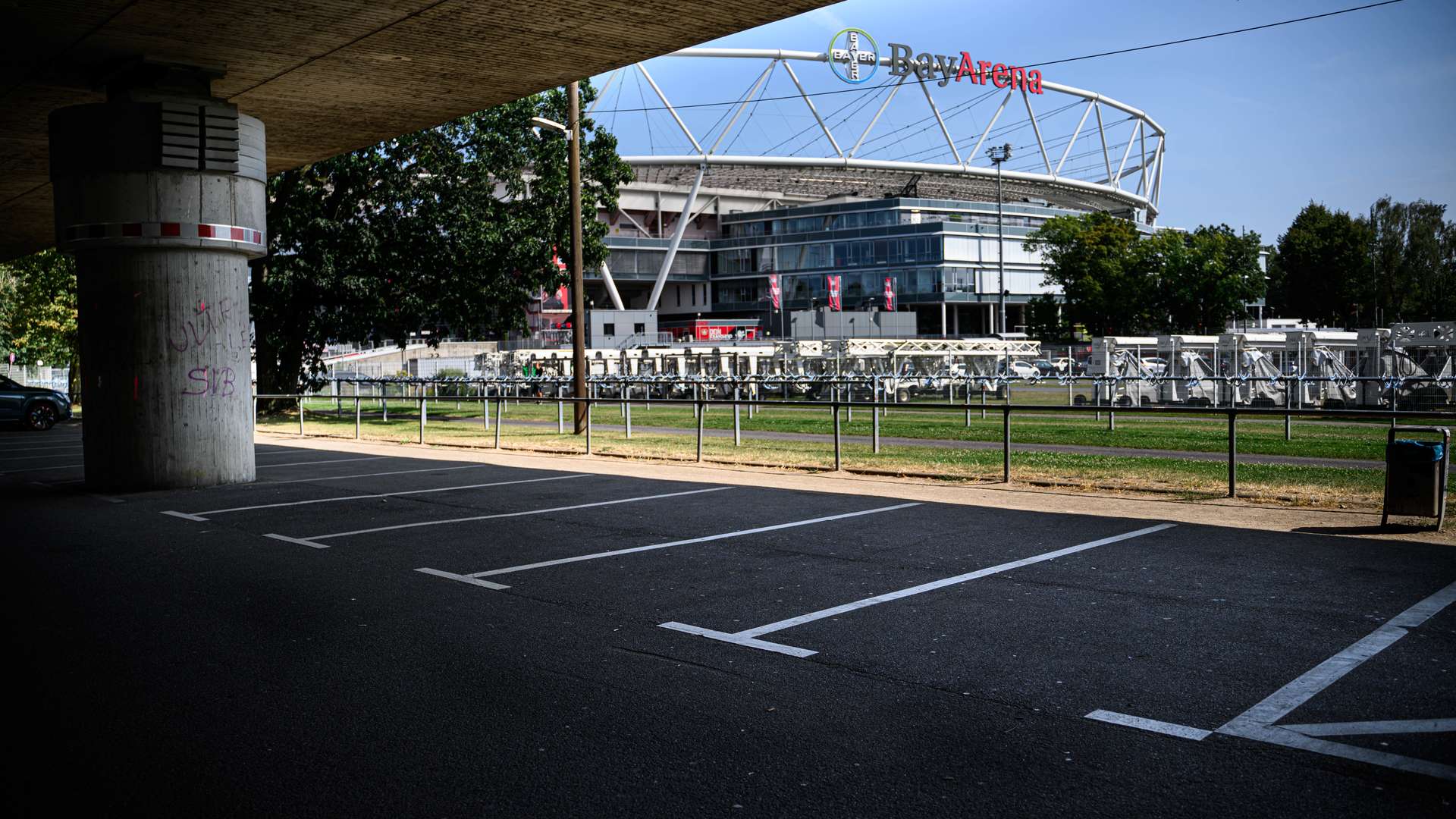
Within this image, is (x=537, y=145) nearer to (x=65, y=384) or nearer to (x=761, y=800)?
(x=761, y=800)

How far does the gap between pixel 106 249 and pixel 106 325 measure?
943 millimetres

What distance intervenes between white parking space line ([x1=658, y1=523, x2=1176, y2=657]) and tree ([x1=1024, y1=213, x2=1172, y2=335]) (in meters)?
61.6

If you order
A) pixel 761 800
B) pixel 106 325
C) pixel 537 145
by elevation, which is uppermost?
pixel 537 145

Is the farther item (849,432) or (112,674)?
(849,432)

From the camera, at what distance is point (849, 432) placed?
2583 centimetres

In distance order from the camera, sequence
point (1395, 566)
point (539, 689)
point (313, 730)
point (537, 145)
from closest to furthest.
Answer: point (313, 730) → point (539, 689) → point (1395, 566) → point (537, 145)

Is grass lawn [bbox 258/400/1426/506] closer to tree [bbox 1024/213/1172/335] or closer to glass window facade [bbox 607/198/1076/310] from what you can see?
tree [bbox 1024/213/1172/335]

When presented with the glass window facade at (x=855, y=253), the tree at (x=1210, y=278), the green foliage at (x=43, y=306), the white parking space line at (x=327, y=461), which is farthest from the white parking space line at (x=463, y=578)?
the glass window facade at (x=855, y=253)

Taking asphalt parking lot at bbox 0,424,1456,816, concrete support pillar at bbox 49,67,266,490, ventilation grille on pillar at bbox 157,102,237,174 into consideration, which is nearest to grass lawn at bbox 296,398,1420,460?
asphalt parking lot at bbox 0,424,1456,816

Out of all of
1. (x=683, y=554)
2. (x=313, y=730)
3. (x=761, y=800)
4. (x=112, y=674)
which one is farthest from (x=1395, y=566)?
(x=112, y=674)

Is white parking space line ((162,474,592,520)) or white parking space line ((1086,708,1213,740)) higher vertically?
white parking space line ((1086,708,1213,740))

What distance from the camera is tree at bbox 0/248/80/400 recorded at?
46.0 metres

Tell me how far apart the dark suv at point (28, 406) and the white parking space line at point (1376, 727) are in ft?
116

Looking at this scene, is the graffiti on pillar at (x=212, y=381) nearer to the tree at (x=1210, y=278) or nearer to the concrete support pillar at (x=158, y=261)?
the concrete support pillar at (x=158, y=261)
